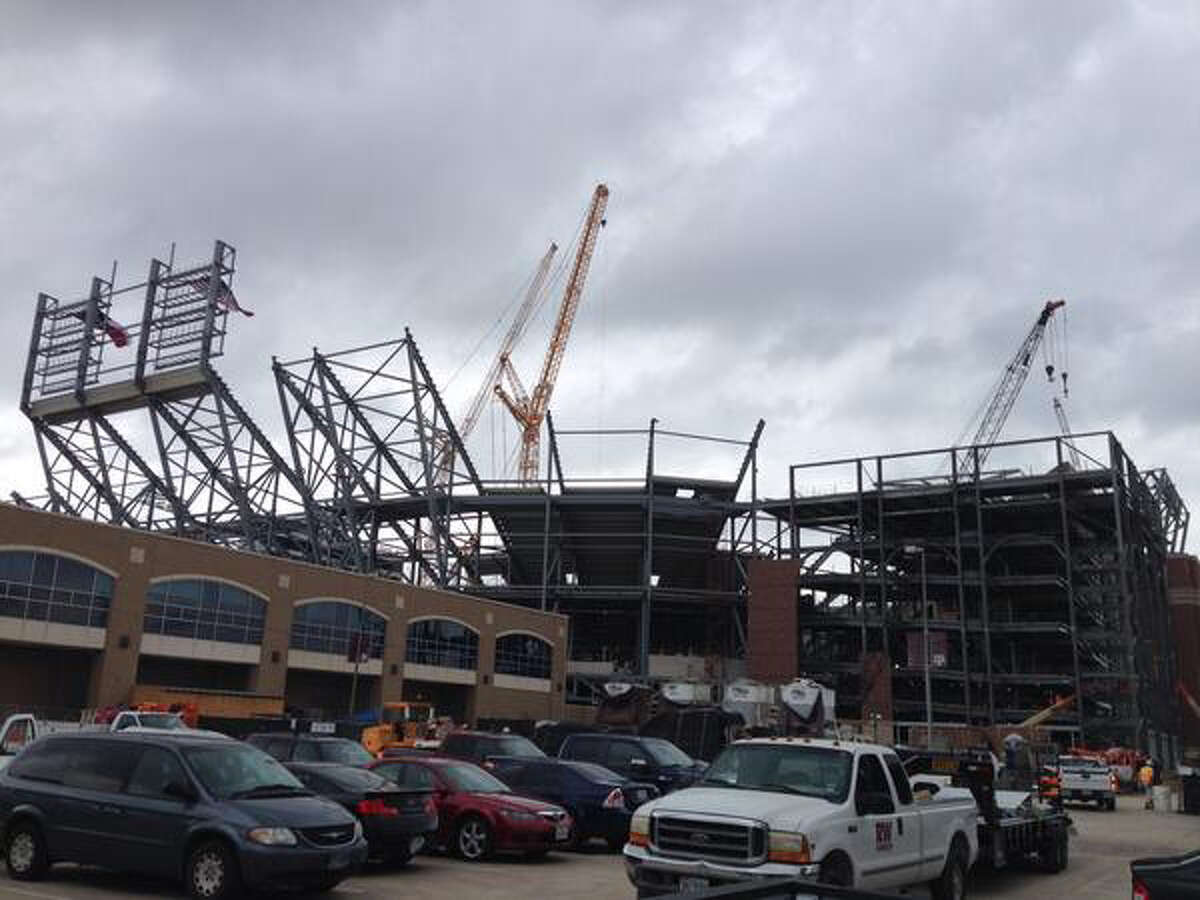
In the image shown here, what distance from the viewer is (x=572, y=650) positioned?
87750 millimetres

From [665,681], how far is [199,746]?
67.0m

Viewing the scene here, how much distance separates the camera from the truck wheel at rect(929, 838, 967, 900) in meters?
12.8

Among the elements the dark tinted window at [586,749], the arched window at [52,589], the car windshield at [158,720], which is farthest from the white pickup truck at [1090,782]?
the arched window at [52,589]

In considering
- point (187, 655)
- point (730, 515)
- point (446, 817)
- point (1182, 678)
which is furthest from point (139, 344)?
point (1182, 678)

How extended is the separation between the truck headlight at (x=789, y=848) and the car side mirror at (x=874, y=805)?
1.18 m

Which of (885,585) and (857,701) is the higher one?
(885,585)

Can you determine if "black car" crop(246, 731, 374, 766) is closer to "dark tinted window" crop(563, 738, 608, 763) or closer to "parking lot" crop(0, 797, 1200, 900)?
"parking lot" crop(0, 797, 1200, 900)

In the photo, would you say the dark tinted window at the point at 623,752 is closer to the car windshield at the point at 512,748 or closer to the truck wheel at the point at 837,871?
the car windshield at the point at 512,748

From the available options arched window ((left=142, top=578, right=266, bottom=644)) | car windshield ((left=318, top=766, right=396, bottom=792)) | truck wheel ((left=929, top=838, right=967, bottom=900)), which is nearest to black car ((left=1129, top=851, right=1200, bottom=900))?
truck wheel ((left=929, top=838, right=967, bottom=900))

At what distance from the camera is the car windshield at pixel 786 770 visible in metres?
11.3

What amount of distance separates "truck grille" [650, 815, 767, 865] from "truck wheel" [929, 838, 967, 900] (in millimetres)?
3691

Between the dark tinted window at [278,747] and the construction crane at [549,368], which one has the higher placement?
the construction crane at [549,368]

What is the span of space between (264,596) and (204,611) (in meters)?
3.40

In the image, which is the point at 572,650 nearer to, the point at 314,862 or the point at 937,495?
the point at 937,495
